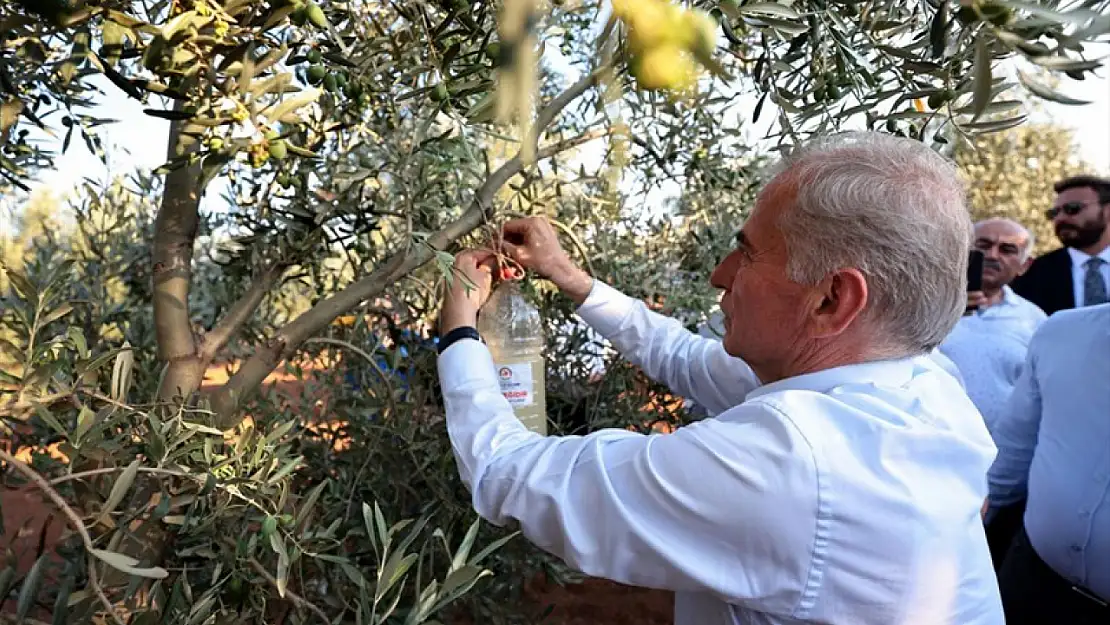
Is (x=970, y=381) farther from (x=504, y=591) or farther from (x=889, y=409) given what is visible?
(x=889, y=409)

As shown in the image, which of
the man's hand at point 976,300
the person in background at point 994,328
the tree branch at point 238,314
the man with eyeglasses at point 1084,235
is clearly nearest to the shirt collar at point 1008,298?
the person in background at point 994,328

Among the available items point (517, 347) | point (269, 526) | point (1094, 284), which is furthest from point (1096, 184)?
point (269, 526)

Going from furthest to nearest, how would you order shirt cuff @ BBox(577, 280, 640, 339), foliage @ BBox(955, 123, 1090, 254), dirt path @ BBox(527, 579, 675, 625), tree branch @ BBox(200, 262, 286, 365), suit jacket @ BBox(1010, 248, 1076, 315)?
foliage @ BBox(955, 123, 1090, 254)
suit jacket @ BBox(1010, 248, 1076, 315)
dirt path @ BBox(527, 579, 675, 625)
shirt cuff @ BBox(577, 280, 640, 339)
tree branch @ BBox(200, 262, 286, 365)

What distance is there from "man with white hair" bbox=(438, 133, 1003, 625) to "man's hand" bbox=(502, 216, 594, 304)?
55 cm

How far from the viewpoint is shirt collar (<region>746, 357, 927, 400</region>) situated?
Result: 1.31 m

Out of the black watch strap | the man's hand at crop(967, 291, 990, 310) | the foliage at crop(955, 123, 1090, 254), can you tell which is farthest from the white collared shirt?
the foliage at crop(955, 123, 1090, 254)

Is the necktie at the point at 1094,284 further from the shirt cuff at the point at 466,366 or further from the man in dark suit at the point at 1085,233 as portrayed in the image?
the shirt cuff at the point at 466,366

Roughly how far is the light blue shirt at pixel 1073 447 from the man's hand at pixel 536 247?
1.67m

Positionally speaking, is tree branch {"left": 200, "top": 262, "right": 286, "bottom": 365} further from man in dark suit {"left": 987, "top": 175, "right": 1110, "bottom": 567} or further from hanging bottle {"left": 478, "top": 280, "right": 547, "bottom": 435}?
man in dark suit {"left": 987, "top": 175, "right": 1110, "bottom": 567}

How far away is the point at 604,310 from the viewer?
2203mm

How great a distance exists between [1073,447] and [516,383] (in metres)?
1.80

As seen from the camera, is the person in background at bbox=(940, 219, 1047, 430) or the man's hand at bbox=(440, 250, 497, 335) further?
the person in background at bbox=(940, 219, 1047, 430)

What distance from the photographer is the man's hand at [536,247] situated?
6.57 ft

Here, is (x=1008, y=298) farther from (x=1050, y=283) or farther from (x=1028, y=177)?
(x=1028, y=177)
